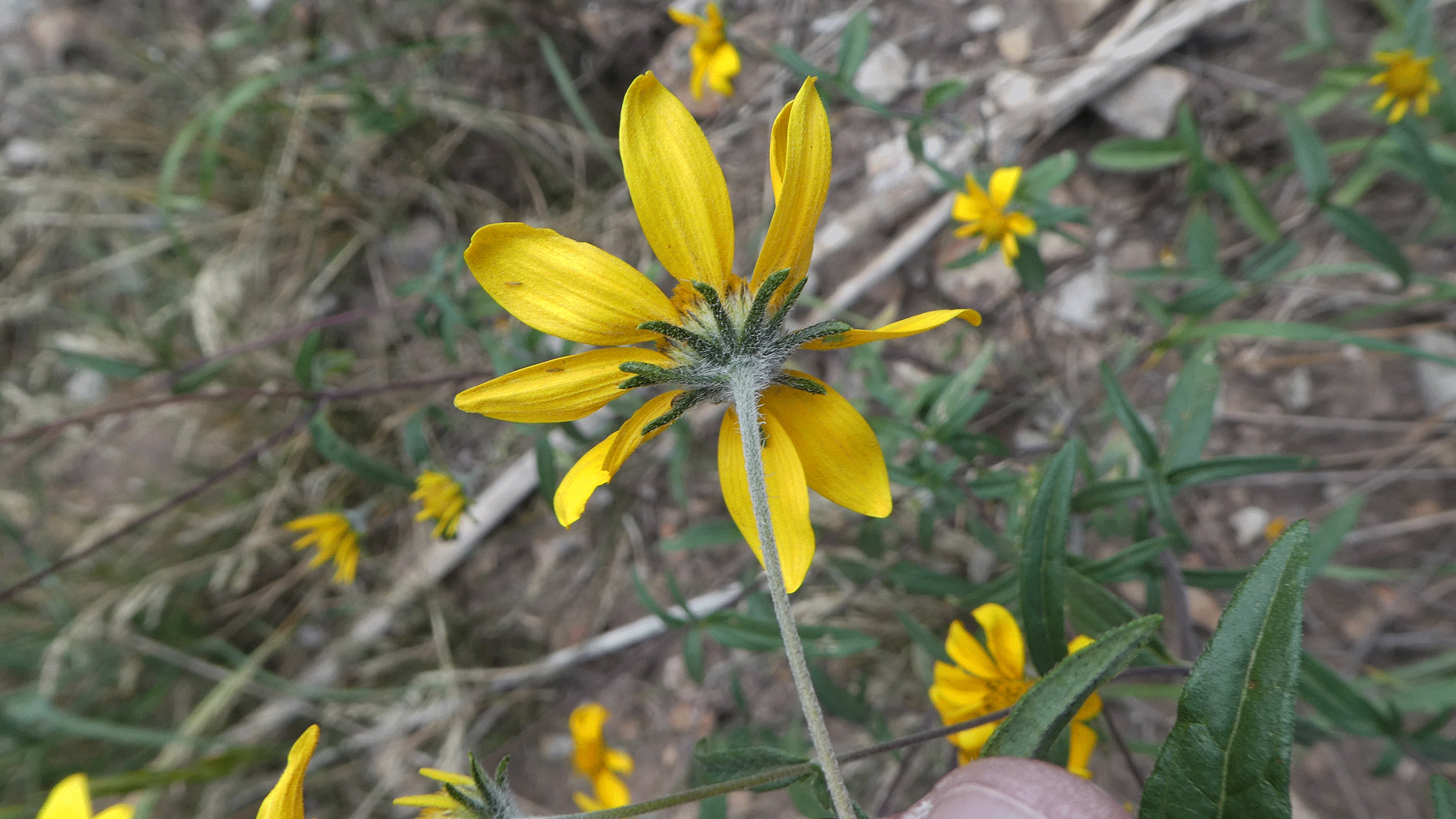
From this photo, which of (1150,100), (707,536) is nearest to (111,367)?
(707,536)

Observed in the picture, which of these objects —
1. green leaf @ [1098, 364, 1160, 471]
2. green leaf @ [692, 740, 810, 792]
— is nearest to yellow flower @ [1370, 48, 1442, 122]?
green leaf @ [1098, 364, 1160, 471]

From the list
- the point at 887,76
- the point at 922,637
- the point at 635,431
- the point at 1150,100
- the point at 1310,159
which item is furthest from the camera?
the point at 887,76

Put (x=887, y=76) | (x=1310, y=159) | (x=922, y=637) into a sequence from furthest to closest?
1. (x=887, y=76)
2. (x=1310, y=159)
3. (x=922, y=637)

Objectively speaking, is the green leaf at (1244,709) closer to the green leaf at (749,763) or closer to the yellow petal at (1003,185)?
the green leaf at (749,763)

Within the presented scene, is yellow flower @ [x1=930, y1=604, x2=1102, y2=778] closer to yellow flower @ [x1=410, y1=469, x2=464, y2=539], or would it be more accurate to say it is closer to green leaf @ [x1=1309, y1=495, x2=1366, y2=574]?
green leaf @ [x1=1309, y1=495, x2=1366, y2=574]

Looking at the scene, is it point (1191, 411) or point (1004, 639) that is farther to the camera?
point (1191, 411)

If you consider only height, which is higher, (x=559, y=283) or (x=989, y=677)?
(x=559, y=283)

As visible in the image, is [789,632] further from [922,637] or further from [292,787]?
[922,637]
